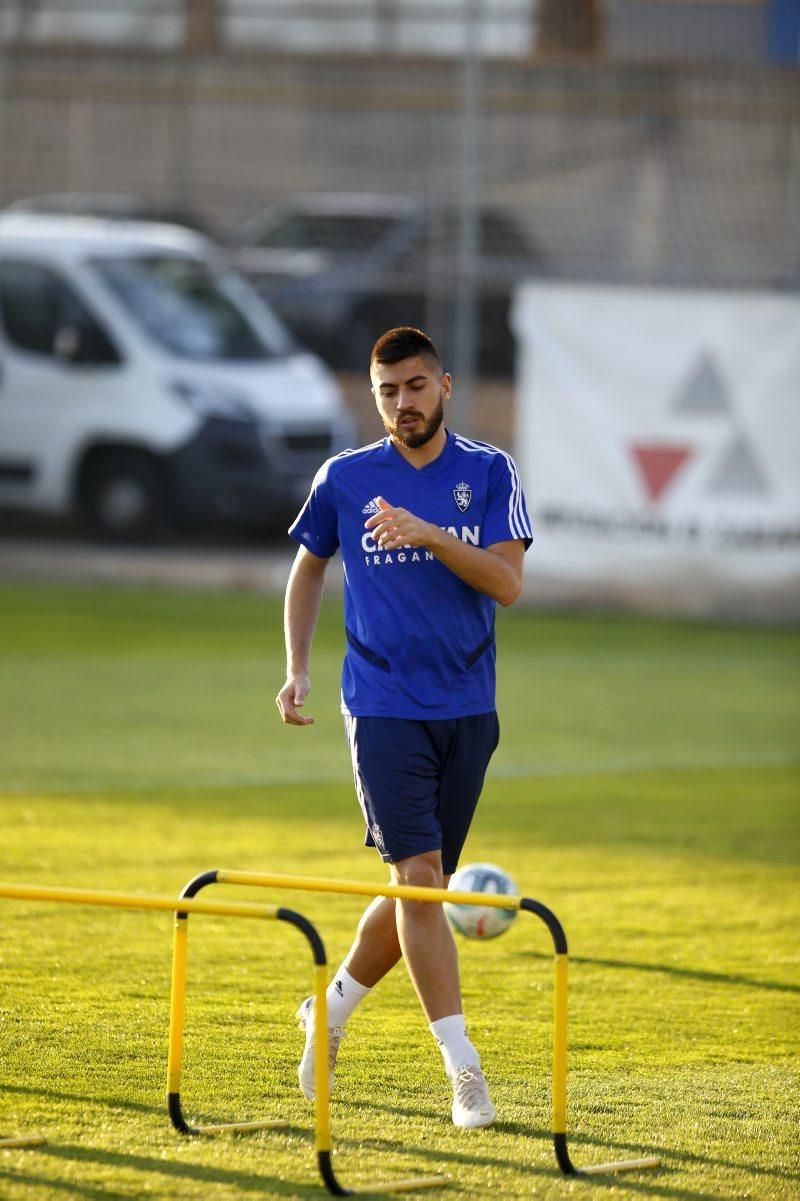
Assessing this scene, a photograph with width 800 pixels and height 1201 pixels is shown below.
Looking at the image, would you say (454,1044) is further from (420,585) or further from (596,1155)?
(420,585)

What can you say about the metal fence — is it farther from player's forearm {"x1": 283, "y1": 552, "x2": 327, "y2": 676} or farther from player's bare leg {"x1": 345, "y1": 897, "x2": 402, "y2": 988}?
player's bare leg {"x1": 345, "y1": 897, "x2": 402, "y2": 988}

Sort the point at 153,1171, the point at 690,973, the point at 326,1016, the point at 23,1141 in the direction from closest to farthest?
the point at 326,1016
the point at 153,1171
the point at 23,1141
the point at 690,973

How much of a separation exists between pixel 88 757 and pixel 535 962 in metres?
4.91

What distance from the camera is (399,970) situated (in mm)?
8008

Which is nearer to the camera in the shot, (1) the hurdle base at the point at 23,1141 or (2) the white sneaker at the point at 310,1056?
(1) the hurdle base at the point at 23,1141

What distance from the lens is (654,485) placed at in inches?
730

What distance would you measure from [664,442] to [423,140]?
9.82m

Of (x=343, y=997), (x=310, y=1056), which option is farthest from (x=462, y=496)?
(x=310, y=1056)

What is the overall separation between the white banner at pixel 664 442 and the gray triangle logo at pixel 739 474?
12mm

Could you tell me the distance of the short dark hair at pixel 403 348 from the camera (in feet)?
19.2

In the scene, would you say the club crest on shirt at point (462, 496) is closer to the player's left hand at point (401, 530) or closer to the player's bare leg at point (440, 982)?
the player's left hand at point (401, 530)

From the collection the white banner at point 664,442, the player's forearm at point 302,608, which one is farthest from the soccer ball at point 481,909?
the white banner at point 664,442

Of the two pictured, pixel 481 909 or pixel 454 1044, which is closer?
pixel 454 1044

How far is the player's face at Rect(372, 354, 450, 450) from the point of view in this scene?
19.2 feet
